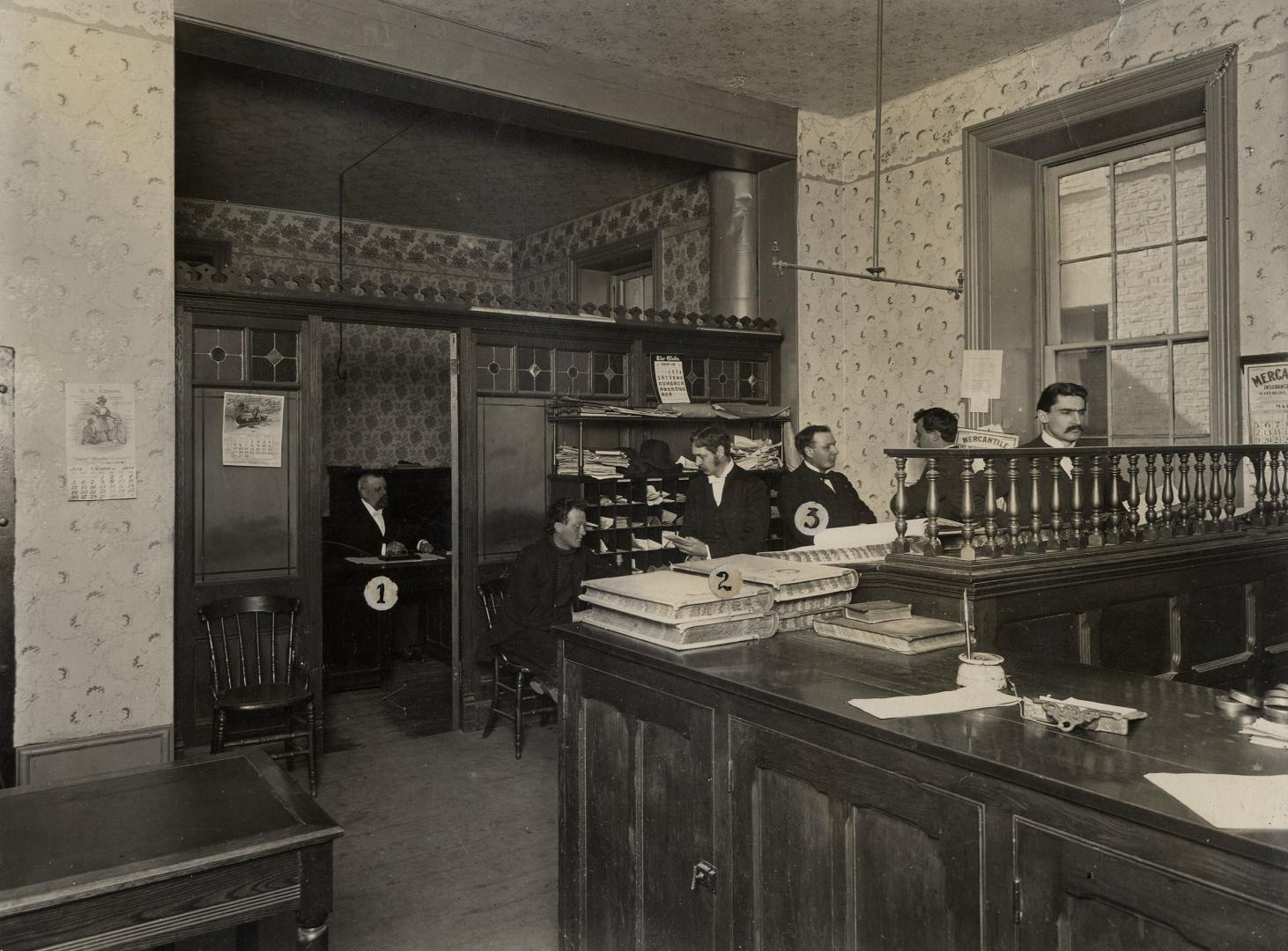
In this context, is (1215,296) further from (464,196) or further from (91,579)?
(464,196)

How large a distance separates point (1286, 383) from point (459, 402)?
4.33m

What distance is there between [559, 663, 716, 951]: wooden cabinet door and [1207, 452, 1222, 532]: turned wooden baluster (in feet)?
8.39

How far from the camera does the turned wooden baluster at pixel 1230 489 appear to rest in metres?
3.67

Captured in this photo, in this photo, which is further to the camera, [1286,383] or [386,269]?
[386,269]

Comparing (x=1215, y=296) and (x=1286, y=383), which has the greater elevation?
(x=1215, y=296)

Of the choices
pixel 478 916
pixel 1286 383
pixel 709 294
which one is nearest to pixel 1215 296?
pixel 1286 383

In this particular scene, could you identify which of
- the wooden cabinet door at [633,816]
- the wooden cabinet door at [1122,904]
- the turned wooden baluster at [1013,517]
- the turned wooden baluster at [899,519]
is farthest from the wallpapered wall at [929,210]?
the wooden cabinet door at [1122,904]

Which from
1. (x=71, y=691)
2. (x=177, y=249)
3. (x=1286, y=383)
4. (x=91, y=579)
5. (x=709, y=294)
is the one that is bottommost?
(x=71, y=691)

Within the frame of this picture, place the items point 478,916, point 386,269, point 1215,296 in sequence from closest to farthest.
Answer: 1. point 478,916
2. point 1215,296
3. point 386,269

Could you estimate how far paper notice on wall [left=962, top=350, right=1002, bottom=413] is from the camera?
5.71 metres

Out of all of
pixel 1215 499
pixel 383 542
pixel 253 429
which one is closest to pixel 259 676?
pixel 253 429

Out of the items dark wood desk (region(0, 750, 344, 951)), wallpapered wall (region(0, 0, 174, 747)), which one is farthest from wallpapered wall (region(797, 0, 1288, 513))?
dark wood desk (region(0, 750, 344, 951))

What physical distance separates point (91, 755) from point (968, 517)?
375 cm

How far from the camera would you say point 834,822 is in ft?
6.08
